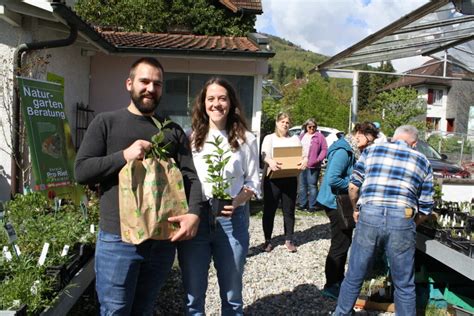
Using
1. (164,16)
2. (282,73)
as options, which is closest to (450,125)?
(164,16)

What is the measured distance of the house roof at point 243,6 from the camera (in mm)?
16828

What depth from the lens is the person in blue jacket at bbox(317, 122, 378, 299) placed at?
457cm

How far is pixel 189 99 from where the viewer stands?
366 inches

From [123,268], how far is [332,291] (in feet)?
9.93

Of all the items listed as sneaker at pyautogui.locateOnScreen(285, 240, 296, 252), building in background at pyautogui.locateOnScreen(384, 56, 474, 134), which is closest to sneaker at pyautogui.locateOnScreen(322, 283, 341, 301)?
sneaker at pyautogui.locateOnScreen(285, 240, 296, 252)

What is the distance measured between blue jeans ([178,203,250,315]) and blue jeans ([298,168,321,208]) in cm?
662

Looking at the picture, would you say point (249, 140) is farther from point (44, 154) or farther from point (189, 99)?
point (189, 99)

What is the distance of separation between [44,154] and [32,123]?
37cm

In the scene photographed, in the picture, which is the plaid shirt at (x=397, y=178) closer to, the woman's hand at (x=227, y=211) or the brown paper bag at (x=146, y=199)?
the woman's hand at (x=227, y=211)

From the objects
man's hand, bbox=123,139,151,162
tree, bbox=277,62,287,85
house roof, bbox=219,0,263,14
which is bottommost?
man's hand, bbox=123,139,151,162

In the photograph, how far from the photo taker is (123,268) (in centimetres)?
243

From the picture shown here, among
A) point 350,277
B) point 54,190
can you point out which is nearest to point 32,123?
point 54,190

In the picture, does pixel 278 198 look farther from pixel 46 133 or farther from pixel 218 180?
pixel 218 180

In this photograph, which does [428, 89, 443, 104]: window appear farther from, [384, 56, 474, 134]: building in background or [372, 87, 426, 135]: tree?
[372, 87, 426, 135]: tree
